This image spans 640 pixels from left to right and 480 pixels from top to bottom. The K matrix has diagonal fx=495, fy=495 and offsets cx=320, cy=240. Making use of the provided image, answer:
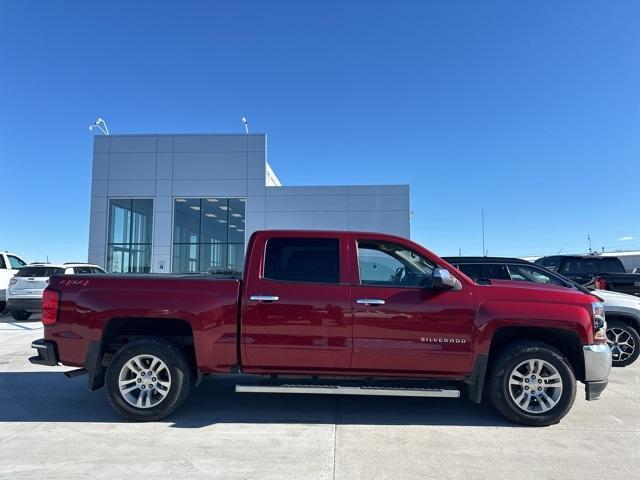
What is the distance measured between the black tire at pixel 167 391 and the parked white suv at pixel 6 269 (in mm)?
12601

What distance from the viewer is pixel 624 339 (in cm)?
843

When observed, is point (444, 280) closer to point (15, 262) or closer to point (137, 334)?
point (137, 334)

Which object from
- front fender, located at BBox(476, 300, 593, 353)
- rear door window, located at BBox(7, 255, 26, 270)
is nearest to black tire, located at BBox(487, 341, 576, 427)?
front fender, located at BBox(476, 300, 593, 353)

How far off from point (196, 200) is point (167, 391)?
19.8m

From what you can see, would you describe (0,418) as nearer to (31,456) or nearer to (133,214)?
(31,456)

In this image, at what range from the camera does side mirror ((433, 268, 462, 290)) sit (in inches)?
197

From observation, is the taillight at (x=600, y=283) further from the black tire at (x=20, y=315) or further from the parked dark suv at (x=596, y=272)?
the black tire at (x=20, y=315)

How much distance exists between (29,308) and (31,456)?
11242 millimetres

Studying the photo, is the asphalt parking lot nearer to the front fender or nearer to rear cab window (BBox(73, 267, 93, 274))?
the front fender

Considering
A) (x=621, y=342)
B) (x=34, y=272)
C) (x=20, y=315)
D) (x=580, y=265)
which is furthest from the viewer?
(x=20, y=315)

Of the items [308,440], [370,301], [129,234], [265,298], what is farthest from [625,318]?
[129,234]

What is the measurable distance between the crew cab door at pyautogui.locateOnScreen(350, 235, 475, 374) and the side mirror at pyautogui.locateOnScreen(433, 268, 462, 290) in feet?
0.26

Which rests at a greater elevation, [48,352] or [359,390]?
[48,352]

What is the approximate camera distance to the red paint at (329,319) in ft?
16.8
